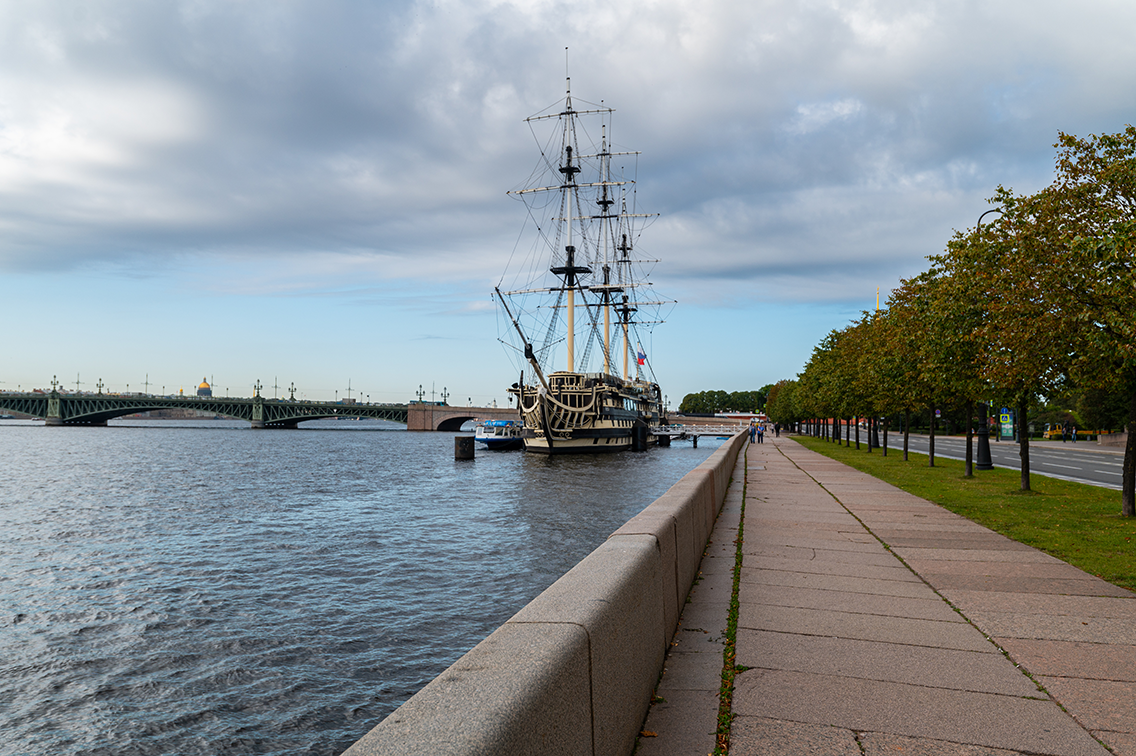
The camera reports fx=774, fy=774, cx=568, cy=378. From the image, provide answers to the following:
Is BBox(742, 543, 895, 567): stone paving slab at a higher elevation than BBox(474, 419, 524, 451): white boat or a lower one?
higher

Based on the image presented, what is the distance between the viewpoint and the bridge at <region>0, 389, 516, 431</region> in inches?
6186

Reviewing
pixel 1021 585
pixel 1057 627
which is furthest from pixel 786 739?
pixel 1021 585

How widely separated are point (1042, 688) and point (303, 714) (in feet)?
25.1

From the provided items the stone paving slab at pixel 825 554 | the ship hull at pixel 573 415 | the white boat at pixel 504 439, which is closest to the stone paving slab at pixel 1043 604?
the stone paving slab at pixel 825 554

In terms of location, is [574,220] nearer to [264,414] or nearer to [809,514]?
[809,514]

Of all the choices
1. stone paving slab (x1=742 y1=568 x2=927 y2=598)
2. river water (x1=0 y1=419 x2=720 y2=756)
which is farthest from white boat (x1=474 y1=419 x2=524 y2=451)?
stone paving slab (x1=742 y1=568 x2=927 y2=598)

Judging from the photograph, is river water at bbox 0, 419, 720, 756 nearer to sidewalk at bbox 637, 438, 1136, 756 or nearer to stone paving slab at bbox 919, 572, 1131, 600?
sidewalk at bbox 637, 438, 1136, 756

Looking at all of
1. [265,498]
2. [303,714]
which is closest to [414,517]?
[265,498]

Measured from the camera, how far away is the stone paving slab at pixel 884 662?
A: 215 inches

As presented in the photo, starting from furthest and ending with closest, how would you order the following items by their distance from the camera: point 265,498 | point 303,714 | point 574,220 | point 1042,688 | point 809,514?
point 574,220 → point 265,498 → point 809,514 → point 303,714 → point 1042,688

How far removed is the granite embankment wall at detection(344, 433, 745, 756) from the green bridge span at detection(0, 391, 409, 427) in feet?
522

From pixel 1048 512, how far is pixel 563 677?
1680 cm

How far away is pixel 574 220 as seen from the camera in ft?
273

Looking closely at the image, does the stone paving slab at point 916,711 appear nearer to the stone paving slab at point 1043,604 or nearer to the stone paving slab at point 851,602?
the stone paving slab at point 851,602
